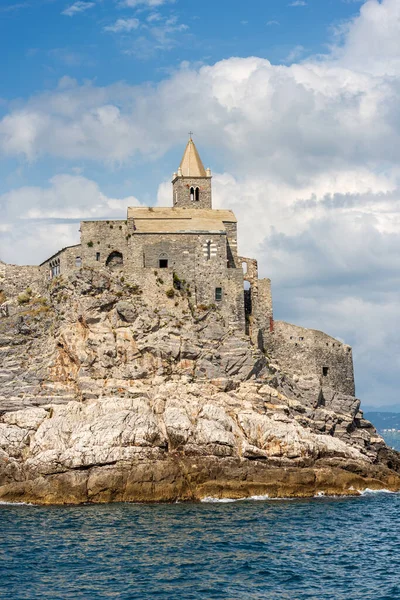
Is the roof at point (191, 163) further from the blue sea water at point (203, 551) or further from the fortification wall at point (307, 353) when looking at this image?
the blue sea water at point (203, 551)

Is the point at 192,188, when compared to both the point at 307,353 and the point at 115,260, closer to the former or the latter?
the point at 115,260

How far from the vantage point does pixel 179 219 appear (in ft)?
221

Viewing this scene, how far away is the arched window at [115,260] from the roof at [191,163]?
10.7 meters

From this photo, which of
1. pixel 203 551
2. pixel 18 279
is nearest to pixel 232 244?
pixel 18 279

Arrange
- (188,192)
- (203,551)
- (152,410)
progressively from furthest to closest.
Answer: (188,192), (152,410), (203,551)

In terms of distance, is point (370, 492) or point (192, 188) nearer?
point (370, 492)

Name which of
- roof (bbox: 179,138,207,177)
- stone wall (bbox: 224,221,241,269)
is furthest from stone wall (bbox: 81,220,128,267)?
roof (bbox: 179,138,207,177)

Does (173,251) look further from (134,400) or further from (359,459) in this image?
(359,459)

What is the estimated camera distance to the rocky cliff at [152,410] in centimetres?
5200

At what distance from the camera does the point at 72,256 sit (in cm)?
6512

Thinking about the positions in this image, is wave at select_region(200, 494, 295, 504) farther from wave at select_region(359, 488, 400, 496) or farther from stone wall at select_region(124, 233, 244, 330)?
stone wall at select_region(124, 233, 244, 330)

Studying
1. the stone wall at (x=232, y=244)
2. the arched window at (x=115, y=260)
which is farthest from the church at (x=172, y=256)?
the stone wall at (x=232, y=244)

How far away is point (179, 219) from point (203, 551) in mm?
33535

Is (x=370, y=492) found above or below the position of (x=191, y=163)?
below
